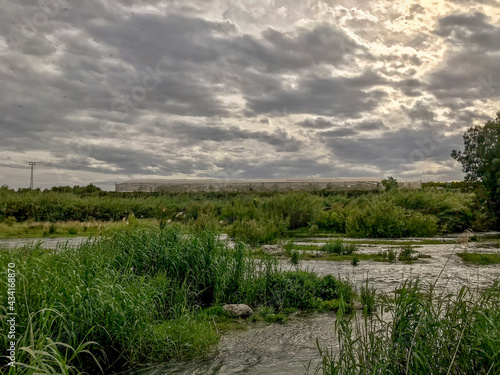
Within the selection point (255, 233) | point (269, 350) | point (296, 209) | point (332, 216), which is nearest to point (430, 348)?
point (269, 350)

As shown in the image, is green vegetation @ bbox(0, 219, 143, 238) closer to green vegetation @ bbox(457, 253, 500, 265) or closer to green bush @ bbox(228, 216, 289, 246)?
green bush @ bbox(228, 216, 289, 246)

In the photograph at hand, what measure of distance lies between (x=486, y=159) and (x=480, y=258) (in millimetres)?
10385

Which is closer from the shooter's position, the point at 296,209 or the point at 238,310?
the point at 238,310

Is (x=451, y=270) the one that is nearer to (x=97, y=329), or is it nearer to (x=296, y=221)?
(x=97, y=329)

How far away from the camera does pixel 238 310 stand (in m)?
8.48

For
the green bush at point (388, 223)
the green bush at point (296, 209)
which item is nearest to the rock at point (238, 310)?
the green bush at point (388, 223)

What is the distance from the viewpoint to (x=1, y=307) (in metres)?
5.46

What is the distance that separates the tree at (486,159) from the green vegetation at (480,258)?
8.47 metres

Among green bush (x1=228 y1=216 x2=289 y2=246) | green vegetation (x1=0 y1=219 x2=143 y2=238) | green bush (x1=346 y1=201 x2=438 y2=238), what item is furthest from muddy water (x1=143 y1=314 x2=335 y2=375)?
green vegetation (x1=0 y1=219 x2=143 y2=238)

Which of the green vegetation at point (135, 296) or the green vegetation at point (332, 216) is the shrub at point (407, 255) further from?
the green vegetation at point (135, 296)

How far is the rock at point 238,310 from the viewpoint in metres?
8.43

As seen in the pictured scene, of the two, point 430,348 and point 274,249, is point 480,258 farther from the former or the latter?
point 430,348

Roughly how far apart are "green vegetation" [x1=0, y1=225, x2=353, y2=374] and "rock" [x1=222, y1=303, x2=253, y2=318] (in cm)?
21

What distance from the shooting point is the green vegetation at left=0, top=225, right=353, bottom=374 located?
5430 mm
